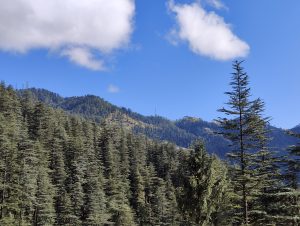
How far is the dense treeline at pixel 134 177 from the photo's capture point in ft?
99.4

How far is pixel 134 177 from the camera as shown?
132 meters

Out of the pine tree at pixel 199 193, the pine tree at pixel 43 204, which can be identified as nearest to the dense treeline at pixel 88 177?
the pine tree at pixel 199 193

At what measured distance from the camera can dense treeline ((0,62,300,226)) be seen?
1193 inches

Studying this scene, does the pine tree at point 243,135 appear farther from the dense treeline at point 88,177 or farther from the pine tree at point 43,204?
the pine tree at point 43,204

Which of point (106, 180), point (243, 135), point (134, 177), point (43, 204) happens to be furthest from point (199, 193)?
point (134, 177)

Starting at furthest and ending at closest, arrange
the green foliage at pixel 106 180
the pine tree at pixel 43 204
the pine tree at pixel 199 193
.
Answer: the pine tree at pixel 43 204
the green foliage at pixel 106 180
the pine tree at pixel 199 193

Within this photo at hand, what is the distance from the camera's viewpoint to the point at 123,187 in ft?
397

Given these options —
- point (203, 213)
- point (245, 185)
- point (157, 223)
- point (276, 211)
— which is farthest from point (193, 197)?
point (157, 223)

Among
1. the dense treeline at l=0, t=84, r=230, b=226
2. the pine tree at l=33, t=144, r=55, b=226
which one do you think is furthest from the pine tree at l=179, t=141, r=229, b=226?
the pine tree at l=33, t=144, r=55, b=226

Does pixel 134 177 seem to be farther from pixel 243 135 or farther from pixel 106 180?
pixel 243 135

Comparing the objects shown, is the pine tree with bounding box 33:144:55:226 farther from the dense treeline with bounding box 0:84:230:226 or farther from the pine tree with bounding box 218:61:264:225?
the pine tree with bounding box 218:61:264:225

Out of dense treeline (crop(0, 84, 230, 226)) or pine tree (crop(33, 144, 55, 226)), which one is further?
pine tree (crop(33, 144, 55, 226))

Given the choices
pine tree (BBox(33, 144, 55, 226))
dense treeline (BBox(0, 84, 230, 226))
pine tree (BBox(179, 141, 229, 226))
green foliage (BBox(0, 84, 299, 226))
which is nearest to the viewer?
pine tree (BBox(179, 141, 229, 226))

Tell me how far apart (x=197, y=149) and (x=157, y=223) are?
89.2 meters
